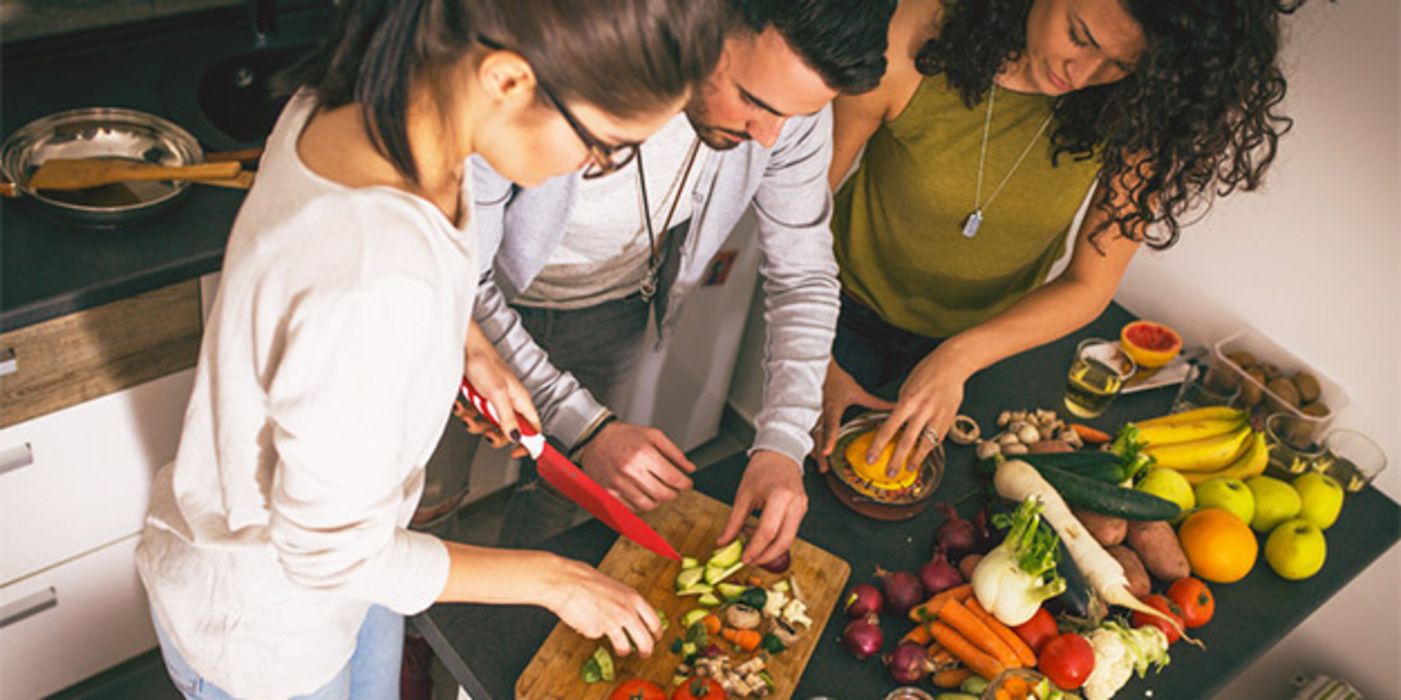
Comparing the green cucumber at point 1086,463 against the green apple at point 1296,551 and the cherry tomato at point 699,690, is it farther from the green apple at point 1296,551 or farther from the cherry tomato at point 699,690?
the cherry tomato at point 699,690

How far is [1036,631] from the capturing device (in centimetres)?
139

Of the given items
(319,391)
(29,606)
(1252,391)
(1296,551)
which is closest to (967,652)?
(1296,551)

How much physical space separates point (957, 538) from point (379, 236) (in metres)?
0.90

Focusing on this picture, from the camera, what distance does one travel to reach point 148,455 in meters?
1.86

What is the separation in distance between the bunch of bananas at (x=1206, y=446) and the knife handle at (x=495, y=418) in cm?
91

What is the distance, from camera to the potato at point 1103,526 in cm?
153

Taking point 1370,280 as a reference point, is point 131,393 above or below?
below

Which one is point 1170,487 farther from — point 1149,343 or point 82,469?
point 82,469

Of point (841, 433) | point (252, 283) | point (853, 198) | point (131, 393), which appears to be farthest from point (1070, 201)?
point (131, 393)

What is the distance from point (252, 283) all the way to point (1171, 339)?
1630 millimetres

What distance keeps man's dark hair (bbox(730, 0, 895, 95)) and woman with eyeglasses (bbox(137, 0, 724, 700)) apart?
0.26 meters

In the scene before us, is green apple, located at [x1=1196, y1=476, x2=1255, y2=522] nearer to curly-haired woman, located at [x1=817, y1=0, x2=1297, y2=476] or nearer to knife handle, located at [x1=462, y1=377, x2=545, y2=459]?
curly-haired woman, located at [x1=817, y1=0, x2=1297, y2=476]

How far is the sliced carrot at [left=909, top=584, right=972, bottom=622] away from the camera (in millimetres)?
1393

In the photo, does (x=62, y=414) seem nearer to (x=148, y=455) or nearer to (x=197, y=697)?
(x=148, y=455)
